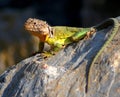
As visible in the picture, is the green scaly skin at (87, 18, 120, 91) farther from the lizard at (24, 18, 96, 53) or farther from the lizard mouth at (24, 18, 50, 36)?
the lizard mouth at (24, 18, 50, 36)

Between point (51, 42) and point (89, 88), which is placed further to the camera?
point (51, 42)

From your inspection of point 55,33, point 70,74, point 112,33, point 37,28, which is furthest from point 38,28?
point 70,74

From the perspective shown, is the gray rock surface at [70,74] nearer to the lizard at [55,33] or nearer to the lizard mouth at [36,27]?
the lizard at [55,33]

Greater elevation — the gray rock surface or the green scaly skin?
the green scaly skin

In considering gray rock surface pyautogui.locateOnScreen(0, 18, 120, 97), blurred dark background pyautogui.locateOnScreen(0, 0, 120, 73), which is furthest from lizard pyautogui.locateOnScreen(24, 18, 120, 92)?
blurred dark background pyautogui.locateOnScreen(0, 0, 120, 73)

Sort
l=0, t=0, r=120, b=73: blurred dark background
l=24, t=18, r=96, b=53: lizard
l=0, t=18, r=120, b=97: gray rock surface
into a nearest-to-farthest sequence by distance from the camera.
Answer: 1. l=0, t=18, r=120, b=97: gray rock surface
2. l=24, t=18, r=96, b=53: lizard
3. l=0, t=0, r=120, b=73: blurred dark background

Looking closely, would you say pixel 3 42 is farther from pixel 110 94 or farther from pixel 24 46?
Answer: pixel 110 94

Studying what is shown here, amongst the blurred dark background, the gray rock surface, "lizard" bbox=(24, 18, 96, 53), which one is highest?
"lizard" bbox=(24, 18, 96, 53)

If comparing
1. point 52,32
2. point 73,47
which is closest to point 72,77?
point 73,47
